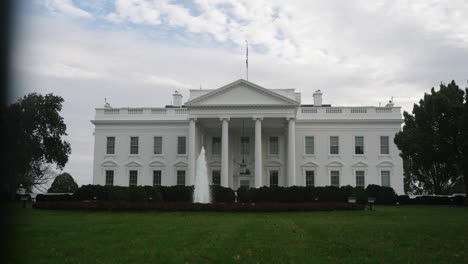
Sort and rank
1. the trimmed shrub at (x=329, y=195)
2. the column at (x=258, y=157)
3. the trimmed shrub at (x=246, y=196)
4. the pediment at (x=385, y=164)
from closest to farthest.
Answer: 1. the trimmed shrub at (x=246, y=196)
2. the trimmed shrub at (x=329, y=195)
3. the column at (x=258, y=157)
4. the pediment at (x=385, y=164)

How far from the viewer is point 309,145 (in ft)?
160

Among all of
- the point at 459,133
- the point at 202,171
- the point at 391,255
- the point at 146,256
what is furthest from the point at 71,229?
the point at 459,133

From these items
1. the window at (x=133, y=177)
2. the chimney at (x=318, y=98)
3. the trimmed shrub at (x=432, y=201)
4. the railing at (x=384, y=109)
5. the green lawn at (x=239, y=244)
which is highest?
the chimney at (x=318, y=98)

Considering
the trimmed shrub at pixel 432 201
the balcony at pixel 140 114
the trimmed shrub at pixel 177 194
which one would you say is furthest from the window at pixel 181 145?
the trimmed shrub at pixel 432 201

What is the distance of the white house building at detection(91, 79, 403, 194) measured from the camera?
47.6m

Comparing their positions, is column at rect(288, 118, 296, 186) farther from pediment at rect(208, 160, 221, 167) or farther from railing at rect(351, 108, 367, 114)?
railing at rect(351, 108, 367, 114)

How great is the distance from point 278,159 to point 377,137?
32.9 feet

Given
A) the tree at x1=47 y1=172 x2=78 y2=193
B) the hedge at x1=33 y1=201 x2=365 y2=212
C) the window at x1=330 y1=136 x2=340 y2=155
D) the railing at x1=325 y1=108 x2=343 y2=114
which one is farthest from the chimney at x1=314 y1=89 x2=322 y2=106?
the tree at x1=47 y1=172 x2=78 y2=193

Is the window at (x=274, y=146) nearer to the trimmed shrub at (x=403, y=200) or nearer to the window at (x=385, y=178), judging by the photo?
the window at (x=385, y=178)

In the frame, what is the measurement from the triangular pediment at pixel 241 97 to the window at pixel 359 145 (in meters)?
8.91

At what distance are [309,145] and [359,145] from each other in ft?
16.2

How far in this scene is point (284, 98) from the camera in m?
43.3

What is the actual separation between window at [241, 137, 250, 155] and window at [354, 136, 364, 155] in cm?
1070

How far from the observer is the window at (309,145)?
48.5 metres
